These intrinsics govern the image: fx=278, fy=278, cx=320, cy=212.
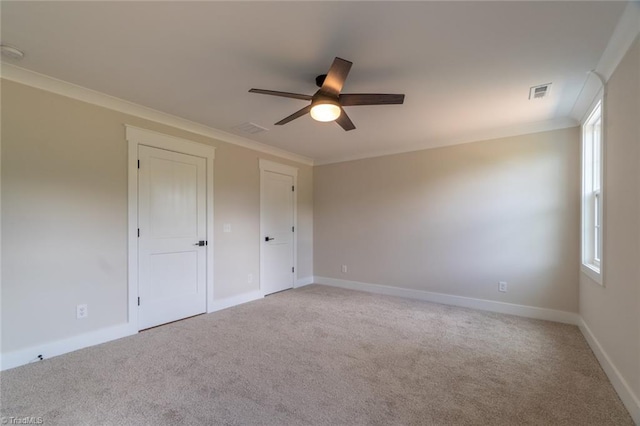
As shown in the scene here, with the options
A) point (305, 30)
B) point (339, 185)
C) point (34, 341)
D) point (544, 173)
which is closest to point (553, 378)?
point (544, 173)

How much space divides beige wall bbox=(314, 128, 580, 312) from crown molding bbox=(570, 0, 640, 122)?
3.03 ft

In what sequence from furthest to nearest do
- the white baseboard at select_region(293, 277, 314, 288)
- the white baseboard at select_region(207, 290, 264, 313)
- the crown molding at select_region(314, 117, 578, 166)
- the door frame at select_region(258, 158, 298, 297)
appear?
the white baseboard at select_region(293, 277, 314, 288)
the door frame at select_region(258, 158, 298, 297)
the white baseboard at select_region(207, 290, 264, 313)
the crown molding at select_region(314, 117, 578, 166)

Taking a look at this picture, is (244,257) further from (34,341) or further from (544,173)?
(544,173)

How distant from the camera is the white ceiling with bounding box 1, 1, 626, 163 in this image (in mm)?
1646

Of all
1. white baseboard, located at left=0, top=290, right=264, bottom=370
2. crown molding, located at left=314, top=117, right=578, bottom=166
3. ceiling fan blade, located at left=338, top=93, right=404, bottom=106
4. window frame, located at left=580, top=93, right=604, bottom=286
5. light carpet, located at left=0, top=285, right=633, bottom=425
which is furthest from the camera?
crown molding, located at left=314, top=117, right=578, bottom=166

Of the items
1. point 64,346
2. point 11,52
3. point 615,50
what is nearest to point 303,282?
point 64,346

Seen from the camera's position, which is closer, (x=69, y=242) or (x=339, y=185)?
(x=69, y=242)

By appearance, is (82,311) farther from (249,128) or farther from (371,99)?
(371,99)

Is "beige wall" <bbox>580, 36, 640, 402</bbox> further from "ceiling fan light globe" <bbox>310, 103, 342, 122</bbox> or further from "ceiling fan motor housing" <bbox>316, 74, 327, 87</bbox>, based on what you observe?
"ceiling fan motor housing" <bbox>316, 74, 327, 87</bbox>

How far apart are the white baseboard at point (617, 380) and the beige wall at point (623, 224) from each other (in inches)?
1.5

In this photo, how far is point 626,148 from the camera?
1.89 metres

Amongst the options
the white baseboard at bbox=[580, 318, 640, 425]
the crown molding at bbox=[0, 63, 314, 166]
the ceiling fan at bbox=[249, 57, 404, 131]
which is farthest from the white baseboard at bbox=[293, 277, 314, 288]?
the white baseboard at bbox=[580, 318, 640, 425]

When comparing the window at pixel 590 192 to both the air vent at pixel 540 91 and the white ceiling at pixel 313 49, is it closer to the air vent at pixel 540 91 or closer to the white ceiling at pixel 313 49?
the white ceiling at pixel 313 49

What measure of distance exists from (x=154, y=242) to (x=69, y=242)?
0.75 m
